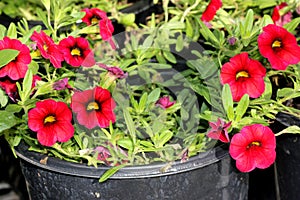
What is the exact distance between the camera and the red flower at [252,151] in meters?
1.12

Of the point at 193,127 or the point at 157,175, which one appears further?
the point at 193,127

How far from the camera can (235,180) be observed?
125 centimetres

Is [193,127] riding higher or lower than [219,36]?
lower

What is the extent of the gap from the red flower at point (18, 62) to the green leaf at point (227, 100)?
0.37m

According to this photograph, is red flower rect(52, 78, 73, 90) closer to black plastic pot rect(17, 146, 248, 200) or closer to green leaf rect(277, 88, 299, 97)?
black plastic pot rect(17, 146, 248, 200)

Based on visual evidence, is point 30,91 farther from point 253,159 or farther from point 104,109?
point 253,159

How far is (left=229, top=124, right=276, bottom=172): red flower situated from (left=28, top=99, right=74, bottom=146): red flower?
0.30 metres

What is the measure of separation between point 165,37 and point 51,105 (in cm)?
41

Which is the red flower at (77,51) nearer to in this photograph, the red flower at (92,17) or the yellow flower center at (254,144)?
the red flower at (92,17)

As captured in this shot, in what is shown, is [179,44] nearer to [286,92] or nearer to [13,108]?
[286,92]

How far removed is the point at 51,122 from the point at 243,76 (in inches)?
14.8

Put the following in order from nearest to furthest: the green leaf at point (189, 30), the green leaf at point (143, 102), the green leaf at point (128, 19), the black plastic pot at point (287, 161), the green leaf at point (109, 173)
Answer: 1. the green leaf at point (109, 173)
2. the green leaf at point (143, 102)
3. the black plastic pot at point (287, 161)
4. the green leaf at point (189, 30)
5. the green leaf at point (128, 19)

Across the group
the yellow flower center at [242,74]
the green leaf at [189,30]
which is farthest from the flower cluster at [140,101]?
the green leaf at [189,30]

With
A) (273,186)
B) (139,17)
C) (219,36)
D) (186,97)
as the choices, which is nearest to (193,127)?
(186,97)
